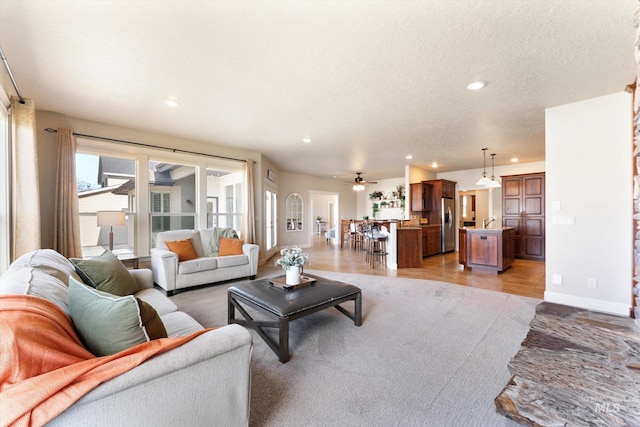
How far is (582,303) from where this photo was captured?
334 cm

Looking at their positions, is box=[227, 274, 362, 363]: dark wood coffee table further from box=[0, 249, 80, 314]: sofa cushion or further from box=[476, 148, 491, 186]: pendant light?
box=[476, 148, 491, 186]: pendant light

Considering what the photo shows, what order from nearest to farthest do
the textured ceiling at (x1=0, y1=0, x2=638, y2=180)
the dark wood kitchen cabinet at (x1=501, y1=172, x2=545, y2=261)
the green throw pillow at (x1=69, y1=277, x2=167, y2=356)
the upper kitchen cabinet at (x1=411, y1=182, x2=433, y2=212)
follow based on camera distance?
1. the green throw pillow at (x1=69, y1=277, x2=167, y2=356)
2. the textured ceiling at (x1=0, y1=0, x2=638, y2=180)
3. the dark wood kitchen cabinet at (x1=501, y1=172, x2=545, y2=261)
4. the upper kitchen cabinet at (x1=411, y1=182, x2=433, y2=212)

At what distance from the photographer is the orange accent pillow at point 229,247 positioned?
178 inches

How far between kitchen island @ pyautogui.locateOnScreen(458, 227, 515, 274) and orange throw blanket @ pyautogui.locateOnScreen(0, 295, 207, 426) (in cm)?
578

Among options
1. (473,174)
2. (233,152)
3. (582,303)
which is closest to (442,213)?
(473,174)

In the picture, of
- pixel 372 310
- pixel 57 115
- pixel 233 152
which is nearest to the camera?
pixel 372 310

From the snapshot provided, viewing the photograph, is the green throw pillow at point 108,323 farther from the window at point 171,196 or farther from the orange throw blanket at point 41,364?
the window at point 171,196

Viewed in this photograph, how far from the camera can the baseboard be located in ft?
10.2

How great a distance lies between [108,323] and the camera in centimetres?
114

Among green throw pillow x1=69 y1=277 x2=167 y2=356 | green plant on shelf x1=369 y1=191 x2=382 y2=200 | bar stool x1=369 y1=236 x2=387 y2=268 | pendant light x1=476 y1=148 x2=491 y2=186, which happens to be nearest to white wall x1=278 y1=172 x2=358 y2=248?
green plant on shelf x1=369 y1=191 x2=382 y2=200

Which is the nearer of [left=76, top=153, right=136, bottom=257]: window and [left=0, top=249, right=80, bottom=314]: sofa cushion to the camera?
[left=0, top=249, right=80, bottom=314]: sofa cushion

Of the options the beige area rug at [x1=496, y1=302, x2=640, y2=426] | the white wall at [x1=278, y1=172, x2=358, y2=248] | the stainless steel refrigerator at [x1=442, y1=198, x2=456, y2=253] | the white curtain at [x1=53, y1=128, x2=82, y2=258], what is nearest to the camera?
the beige area rug at [x1=496, y1=302, x2=640, y2=426]

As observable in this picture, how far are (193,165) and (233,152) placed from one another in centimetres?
85

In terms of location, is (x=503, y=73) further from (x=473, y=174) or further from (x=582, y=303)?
(x=473, y=174)
